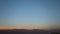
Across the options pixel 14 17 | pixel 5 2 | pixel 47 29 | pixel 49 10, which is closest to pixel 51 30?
pixel 47 29

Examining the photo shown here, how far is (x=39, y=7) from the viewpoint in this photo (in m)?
1.57

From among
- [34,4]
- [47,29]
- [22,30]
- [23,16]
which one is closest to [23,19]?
[23,16]

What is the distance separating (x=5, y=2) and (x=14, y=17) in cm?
27

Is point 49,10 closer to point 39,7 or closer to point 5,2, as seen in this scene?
point 39,7

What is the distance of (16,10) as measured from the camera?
1588mm

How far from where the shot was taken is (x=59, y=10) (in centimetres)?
158

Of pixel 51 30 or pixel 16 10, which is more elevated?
pixel 16 10

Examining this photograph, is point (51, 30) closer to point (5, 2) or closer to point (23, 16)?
point (23, 16)

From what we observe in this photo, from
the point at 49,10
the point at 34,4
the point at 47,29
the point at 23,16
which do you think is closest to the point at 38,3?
the point at 34,4

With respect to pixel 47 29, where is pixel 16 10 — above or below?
above

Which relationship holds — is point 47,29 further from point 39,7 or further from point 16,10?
point 16,10

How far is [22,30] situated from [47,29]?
0.36 m

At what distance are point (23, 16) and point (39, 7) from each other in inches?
10.7

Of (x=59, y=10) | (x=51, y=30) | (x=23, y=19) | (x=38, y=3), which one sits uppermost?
(x=38, y=3)
